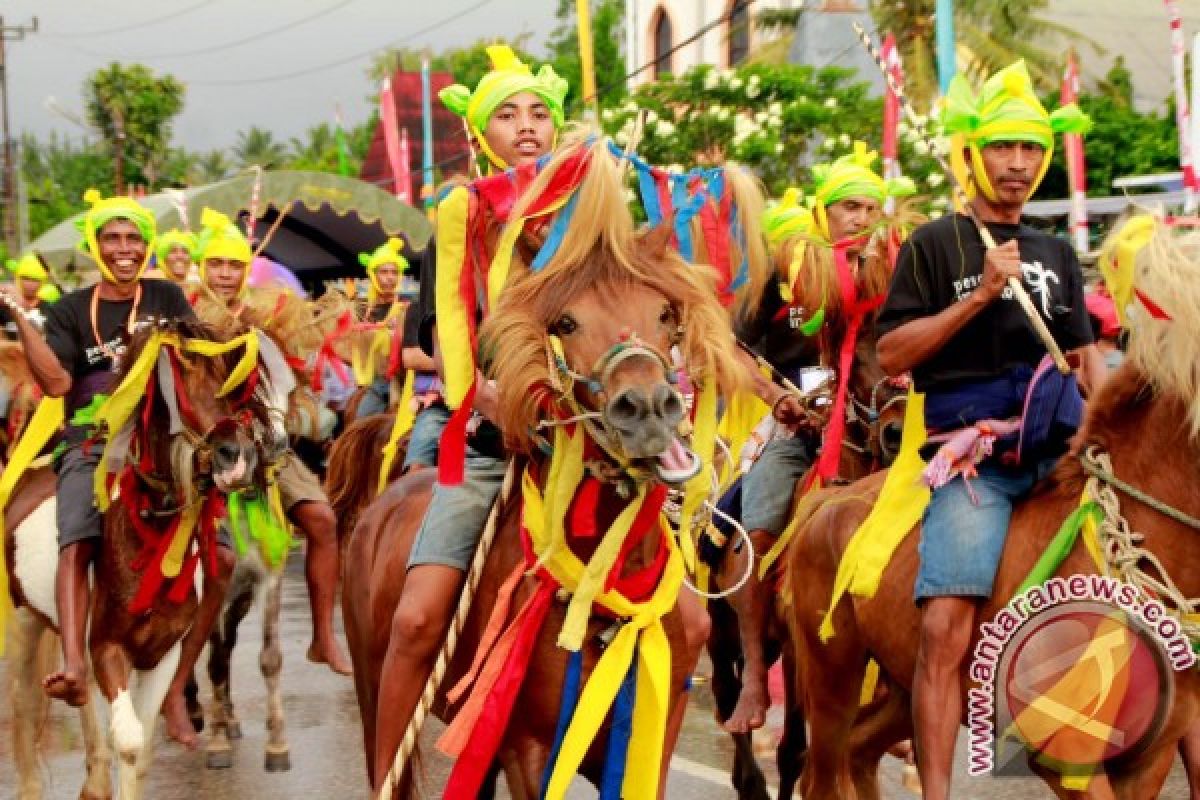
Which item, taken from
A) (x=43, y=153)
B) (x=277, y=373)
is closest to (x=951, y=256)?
(x=277, y=373)

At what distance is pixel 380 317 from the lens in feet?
53.5

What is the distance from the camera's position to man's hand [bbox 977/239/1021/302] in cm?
530

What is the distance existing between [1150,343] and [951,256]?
0.95m

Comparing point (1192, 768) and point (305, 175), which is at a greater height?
point (305, 175)

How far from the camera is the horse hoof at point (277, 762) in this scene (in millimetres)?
8867

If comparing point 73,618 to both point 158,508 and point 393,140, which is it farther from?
point 393,140

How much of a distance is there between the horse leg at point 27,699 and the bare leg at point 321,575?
132cm

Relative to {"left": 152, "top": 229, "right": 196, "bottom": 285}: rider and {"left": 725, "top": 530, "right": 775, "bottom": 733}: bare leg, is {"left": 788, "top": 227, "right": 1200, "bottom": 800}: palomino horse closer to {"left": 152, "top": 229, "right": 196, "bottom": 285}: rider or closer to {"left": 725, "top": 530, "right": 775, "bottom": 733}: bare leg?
{"left": 725, "top": 530, "right": 775, "bottom": 733}: bare leg

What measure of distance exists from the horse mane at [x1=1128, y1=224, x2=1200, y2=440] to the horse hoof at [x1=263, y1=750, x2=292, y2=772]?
535cm

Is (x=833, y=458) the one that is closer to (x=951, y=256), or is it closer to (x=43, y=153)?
(x=951, y=256)

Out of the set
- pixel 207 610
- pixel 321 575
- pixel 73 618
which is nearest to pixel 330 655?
pixel 321 575

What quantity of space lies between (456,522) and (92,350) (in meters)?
3.38

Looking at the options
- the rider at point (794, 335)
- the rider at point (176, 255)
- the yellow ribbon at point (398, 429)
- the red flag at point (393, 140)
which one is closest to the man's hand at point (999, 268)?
the rider at point (794, 335)

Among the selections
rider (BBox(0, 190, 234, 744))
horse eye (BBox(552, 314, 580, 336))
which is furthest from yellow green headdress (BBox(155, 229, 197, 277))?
horse eye (BBox(552, 314, 580, 336))
